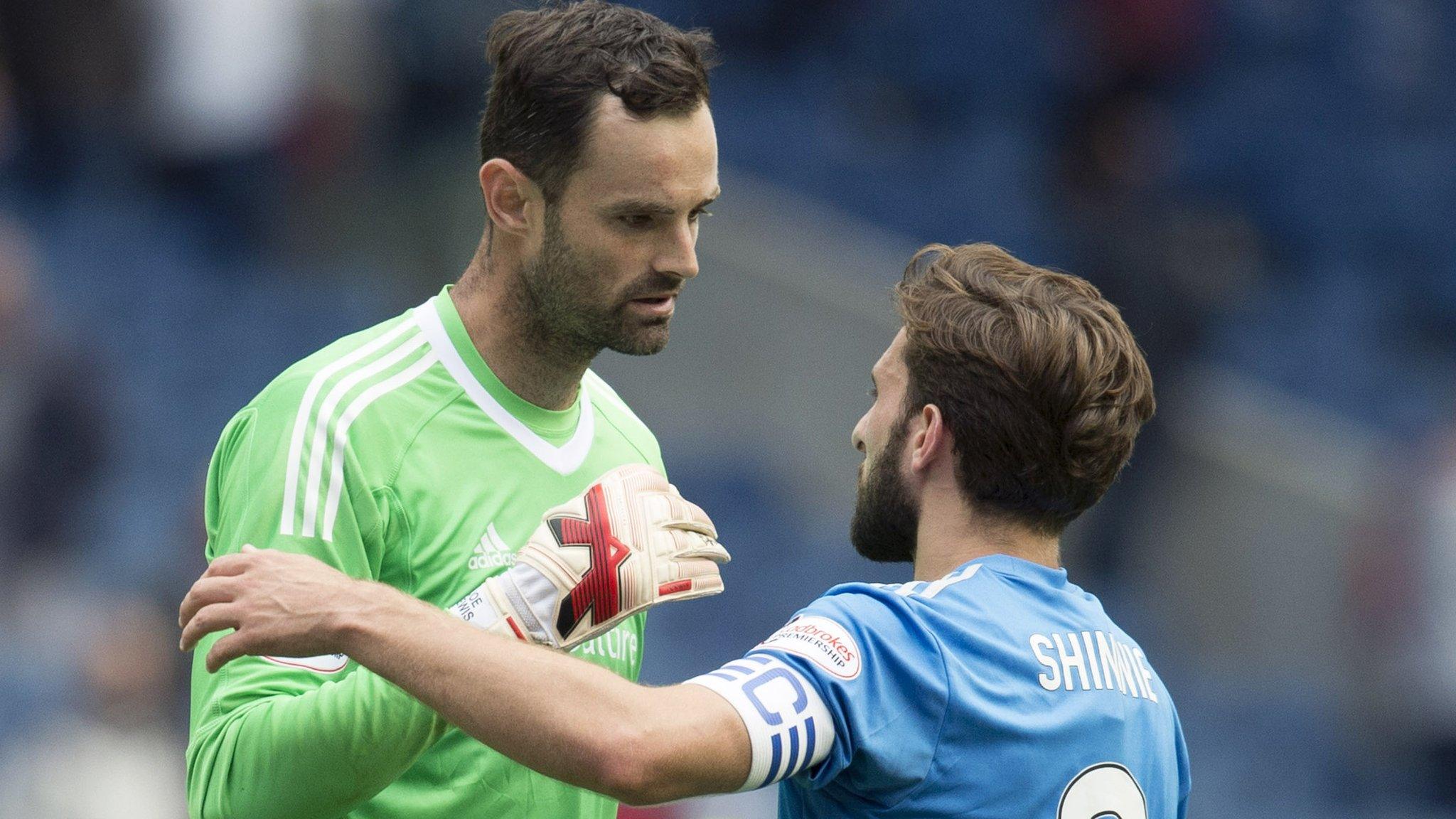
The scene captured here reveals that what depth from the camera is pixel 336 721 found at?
2.64 metres

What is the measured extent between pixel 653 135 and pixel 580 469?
2.14 feet

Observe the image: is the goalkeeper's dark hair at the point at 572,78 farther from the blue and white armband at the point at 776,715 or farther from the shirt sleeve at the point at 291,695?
the blue and white armband at the point at 776,715

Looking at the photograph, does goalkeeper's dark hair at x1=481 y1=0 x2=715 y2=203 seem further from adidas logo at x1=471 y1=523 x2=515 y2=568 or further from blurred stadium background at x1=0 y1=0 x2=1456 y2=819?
blurred stadium background at x1=0 y1=0 x2=1456 y2=819

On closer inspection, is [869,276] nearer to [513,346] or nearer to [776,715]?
[513,346]

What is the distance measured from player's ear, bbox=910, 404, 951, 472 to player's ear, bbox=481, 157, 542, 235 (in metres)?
0.83

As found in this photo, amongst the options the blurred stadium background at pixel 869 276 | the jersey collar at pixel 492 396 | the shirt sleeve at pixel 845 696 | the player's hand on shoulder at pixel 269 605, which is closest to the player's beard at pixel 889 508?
the shirt sleeve at pixel 845 696

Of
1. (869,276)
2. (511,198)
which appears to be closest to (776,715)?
(511,198)

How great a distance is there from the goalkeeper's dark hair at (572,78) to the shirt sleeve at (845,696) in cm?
102

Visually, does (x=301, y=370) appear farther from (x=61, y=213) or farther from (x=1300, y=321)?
(x=1300, y=321)

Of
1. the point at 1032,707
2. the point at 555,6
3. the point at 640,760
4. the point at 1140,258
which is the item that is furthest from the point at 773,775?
the point at 1140,258

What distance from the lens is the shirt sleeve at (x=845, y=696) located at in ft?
8.20

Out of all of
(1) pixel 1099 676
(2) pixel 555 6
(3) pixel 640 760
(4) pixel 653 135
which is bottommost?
(3) pixel 640 760

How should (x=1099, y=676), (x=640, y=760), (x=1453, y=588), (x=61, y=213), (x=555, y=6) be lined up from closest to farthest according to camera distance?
1. (x=640, y=760)
2. (x=1099, y=676)
3. (x=555, y=6)
4. (x=1453, y=588)
5. (x=61, y=213)

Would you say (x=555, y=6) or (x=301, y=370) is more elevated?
(x=555, y=6)
